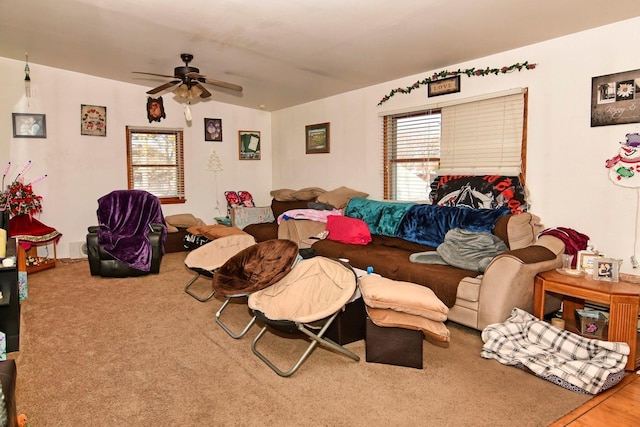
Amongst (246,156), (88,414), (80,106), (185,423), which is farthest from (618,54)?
(80,106)

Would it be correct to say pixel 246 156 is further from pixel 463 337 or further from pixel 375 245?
pixel 463 337

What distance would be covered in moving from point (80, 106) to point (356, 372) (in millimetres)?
5614

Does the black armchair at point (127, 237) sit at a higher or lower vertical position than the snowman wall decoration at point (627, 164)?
lower

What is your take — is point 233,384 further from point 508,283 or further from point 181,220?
point 181,220

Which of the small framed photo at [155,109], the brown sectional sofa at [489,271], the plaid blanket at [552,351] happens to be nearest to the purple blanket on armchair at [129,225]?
the small framed photo at [155,109]

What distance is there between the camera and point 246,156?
24.8 feet

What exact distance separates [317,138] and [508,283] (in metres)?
4.20

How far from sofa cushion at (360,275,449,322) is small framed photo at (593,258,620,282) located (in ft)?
3.91

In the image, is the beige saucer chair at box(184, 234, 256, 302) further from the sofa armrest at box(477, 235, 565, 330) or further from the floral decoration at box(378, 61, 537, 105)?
the floral decoration at box(378, 61, 537, 105)

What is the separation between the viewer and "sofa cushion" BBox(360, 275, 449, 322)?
262 cm

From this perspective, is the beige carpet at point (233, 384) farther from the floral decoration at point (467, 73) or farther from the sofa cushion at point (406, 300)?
the floral decoration at point (467, 73)

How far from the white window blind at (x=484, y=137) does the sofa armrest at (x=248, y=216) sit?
125 inches

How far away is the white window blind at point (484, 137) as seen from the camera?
4000mm

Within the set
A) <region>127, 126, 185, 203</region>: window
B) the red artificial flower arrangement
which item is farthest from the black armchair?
<region>127, 126, 185, 203</region>: window
